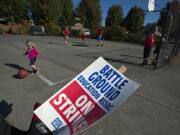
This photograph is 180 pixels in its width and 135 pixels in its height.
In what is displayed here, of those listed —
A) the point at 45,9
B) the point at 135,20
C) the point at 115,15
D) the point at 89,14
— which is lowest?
the point at 135,20

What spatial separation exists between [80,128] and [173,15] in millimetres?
8712

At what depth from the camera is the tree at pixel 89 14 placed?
46.4 meters

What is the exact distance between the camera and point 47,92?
4926 millimetres

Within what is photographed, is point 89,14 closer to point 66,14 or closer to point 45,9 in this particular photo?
point 66,14

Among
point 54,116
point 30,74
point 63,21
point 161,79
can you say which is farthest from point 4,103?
point 63,21

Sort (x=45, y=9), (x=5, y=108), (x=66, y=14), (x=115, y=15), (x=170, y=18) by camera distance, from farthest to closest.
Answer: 1. (x=66, y=14)
2. (x=115, y=15)
3. (x=45, y=9)
4. (x=170, y=18)
5. (x=5, y=108)

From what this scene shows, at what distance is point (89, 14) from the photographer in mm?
46688

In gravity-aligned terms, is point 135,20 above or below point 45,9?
below

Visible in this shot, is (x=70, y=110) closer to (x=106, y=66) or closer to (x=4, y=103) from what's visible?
(x=106, y=66)

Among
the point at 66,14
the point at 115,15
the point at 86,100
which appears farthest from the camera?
the point at 66,14

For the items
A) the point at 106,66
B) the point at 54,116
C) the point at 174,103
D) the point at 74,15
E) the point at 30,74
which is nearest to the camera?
the point at 54,116

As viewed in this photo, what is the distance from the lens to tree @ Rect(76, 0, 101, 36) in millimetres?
46394

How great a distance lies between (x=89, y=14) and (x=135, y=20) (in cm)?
1284

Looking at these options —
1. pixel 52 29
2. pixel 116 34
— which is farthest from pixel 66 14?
pixel 116 34
